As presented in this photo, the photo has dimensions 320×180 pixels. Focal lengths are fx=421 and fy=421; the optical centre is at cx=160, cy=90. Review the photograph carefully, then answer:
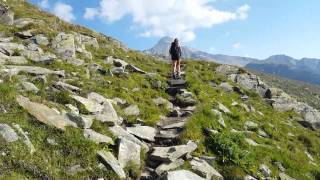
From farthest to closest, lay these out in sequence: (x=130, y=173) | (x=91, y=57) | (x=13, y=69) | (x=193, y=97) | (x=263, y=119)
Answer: (x=91, y=57), (x=263, y=119), (x=193, y=97), (x=13, y=69), (x=130, y=173)

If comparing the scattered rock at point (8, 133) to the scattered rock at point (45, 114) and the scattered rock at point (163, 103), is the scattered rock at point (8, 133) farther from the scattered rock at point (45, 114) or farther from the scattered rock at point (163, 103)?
the scattered rock at point (163, 103)

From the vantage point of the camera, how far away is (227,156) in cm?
1816

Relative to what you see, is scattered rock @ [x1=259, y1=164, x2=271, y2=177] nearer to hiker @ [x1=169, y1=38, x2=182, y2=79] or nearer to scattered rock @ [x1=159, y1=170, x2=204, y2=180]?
scattered rock @ [x1=159, y1=170, x2=204, y2=180]

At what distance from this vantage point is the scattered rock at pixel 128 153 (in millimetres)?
15125

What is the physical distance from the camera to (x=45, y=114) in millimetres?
15445

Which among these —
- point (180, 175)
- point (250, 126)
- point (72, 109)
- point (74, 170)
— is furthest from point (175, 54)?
point (74, 170)

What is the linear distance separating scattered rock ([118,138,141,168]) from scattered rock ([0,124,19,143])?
146 inches

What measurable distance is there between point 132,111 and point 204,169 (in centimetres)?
619

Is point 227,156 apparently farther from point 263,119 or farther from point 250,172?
point 263,119

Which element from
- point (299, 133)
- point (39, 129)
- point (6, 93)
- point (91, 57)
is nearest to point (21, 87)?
point (6, 93)

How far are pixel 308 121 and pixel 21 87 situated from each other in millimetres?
22005

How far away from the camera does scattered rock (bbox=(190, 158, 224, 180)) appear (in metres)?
15.8

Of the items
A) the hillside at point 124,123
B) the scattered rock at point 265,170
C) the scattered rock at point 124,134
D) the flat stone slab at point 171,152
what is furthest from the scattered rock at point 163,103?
the scattered rock at point 265,170

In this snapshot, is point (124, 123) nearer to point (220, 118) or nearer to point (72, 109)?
point (72, 109)
